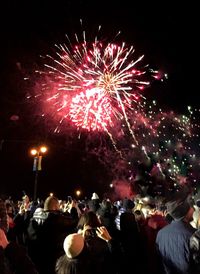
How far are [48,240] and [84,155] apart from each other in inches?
1911

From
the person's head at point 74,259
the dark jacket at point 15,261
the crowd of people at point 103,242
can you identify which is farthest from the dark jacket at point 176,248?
the dark jacket at point 15,261

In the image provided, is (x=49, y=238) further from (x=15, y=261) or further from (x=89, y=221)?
(x=15, y=261)

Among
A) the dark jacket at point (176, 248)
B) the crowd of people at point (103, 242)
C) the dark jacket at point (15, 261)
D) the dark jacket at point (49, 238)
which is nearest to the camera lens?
the dark jacket at point (15, 261)

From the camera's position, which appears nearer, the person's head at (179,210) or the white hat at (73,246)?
the white hat at (73,246)

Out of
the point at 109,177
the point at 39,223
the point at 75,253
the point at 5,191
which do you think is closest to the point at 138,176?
the point at 109,177

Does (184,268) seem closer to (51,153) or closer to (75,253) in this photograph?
(75,253)

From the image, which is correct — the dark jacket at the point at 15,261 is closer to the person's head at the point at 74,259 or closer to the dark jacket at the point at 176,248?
the person's head at the point at 74,259

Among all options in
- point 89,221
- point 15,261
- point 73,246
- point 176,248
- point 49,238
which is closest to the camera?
point 15,261

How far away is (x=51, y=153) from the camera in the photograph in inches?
2172

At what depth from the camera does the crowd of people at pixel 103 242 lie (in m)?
4.25

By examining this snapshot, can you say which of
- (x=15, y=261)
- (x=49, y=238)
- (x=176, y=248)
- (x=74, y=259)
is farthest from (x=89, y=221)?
(x=15, y=261)

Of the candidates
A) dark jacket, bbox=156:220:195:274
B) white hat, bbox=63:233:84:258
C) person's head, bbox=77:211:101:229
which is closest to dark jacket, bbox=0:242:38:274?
white hat, bbox=63:233:84:258

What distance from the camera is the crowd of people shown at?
13.9ft

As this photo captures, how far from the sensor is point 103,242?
5.25 m
